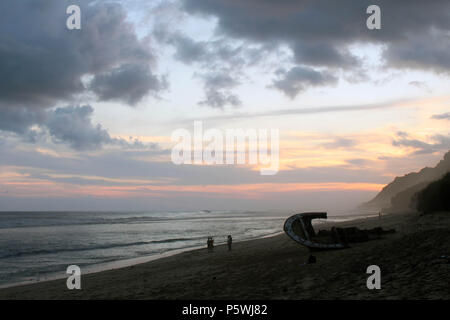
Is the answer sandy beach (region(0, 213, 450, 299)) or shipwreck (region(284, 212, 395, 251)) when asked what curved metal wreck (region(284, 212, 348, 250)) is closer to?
shipwreck (region(284, 212, 395, 251))

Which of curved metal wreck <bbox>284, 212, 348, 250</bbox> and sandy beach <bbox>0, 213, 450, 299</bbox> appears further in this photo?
curved metal wreck <bbox>284, 212, 348, 250</bbox>

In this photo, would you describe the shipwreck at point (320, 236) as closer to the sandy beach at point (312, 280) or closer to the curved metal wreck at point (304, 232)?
the curved metal wreck at point (304, 232)

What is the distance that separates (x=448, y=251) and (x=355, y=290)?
4963mm

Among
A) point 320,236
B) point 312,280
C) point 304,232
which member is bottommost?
point 312,280

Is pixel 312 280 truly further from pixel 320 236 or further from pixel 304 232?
pixel 320 236

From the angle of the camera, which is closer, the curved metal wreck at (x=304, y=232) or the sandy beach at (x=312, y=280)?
the sandy beach at (x=312, y=280)

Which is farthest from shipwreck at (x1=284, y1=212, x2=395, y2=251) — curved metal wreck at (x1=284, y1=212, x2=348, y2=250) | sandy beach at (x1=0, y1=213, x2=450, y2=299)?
sandy beach at (x1=0, y1=213, x2=450, y2=299)

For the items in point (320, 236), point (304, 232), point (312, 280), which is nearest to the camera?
point (312, 280)

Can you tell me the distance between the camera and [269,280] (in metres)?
13.9

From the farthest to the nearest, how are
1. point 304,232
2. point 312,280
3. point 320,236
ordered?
point 320,236, point 304,232, point 312,280

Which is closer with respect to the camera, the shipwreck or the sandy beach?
the sandy beach

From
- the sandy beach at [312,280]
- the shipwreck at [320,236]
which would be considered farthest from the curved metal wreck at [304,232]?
the sandy beach at [312,280]

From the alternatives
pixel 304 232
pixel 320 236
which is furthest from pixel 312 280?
pixel 320 236
